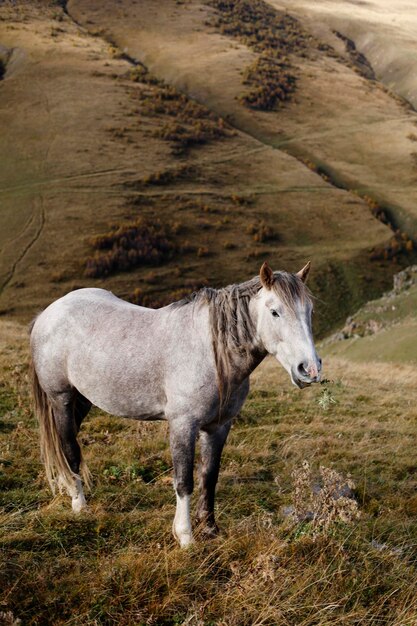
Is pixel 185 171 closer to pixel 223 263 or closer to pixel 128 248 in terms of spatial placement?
pixel 223 263

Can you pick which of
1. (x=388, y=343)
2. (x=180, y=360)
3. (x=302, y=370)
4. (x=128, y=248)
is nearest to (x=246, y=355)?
(x=180, y=360)

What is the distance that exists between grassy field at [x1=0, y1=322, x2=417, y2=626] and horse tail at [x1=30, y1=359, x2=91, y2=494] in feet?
0.78

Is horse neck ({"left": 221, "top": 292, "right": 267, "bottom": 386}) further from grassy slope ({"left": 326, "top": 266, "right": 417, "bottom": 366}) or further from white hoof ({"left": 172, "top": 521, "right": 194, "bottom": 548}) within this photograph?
grassy slope ({"left": 326, "top": 266, "right": 417, "bottom": 366})

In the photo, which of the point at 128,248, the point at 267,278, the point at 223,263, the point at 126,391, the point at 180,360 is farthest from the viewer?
the point at 223,263

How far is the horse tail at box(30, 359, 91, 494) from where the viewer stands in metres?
6.47

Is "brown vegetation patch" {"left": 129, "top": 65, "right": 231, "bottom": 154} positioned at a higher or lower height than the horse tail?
lower

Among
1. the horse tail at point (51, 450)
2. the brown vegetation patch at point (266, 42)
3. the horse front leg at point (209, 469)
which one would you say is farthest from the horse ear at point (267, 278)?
the brown vegetation patch at point (266, 42)

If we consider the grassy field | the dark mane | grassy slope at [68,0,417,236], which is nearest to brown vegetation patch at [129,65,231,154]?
grassy slope at [68,0,417,236]

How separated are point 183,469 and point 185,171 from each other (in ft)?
266

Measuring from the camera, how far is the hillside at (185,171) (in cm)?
6341

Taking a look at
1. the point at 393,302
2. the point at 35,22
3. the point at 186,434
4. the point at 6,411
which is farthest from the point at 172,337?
the point at 35,22

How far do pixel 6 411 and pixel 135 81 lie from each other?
114 meters

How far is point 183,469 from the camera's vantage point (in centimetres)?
541

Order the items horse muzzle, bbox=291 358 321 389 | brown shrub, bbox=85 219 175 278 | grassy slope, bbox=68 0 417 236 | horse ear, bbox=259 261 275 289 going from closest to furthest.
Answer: horse muzzle, bbox=291 358 321 389 < horse ear, bbox=259 261 275 289 < brown shrub, bbox=85 219 175 278 < grassy slope, bbox=68 0 417 236
